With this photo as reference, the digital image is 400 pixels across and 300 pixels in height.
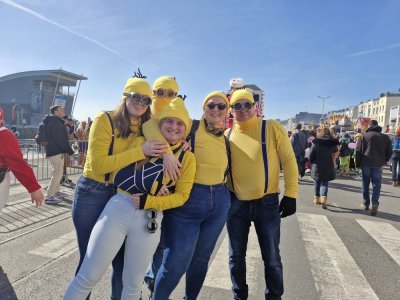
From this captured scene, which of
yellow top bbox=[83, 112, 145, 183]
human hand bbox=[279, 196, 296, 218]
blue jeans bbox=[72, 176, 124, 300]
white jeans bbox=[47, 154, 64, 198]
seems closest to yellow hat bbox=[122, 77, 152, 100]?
yellow top bbox=[83, 112, 145, 183]

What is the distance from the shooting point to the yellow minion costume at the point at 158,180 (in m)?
2.01

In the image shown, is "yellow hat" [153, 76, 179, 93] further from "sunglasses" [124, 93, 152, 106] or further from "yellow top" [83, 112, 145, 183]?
"yellow top" [83, 112, 145, 183]

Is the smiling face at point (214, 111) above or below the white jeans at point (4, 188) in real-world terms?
above

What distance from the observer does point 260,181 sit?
2.55 metres

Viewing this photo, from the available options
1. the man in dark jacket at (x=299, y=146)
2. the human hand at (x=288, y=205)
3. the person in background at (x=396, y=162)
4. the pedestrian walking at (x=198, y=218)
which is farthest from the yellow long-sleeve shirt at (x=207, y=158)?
the person in background at (x=396, y=162)

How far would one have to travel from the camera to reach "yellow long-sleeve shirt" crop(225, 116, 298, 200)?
2.57 meters

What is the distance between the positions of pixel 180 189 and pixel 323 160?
6.09 meters

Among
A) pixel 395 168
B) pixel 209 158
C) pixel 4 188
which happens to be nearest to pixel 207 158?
pixel 209 158

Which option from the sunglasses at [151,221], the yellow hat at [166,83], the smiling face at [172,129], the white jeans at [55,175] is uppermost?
the yellow hat at [166,83]

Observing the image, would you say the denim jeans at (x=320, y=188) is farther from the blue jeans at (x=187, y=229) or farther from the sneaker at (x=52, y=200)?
the sneaker at (x=52, y=200)

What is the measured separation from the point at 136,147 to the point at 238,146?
97cm

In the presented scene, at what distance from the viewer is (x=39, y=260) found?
12.0 feet

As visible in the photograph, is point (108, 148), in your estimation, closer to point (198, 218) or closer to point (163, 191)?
point (163, 191)

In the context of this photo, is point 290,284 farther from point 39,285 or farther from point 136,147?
point 39,285
